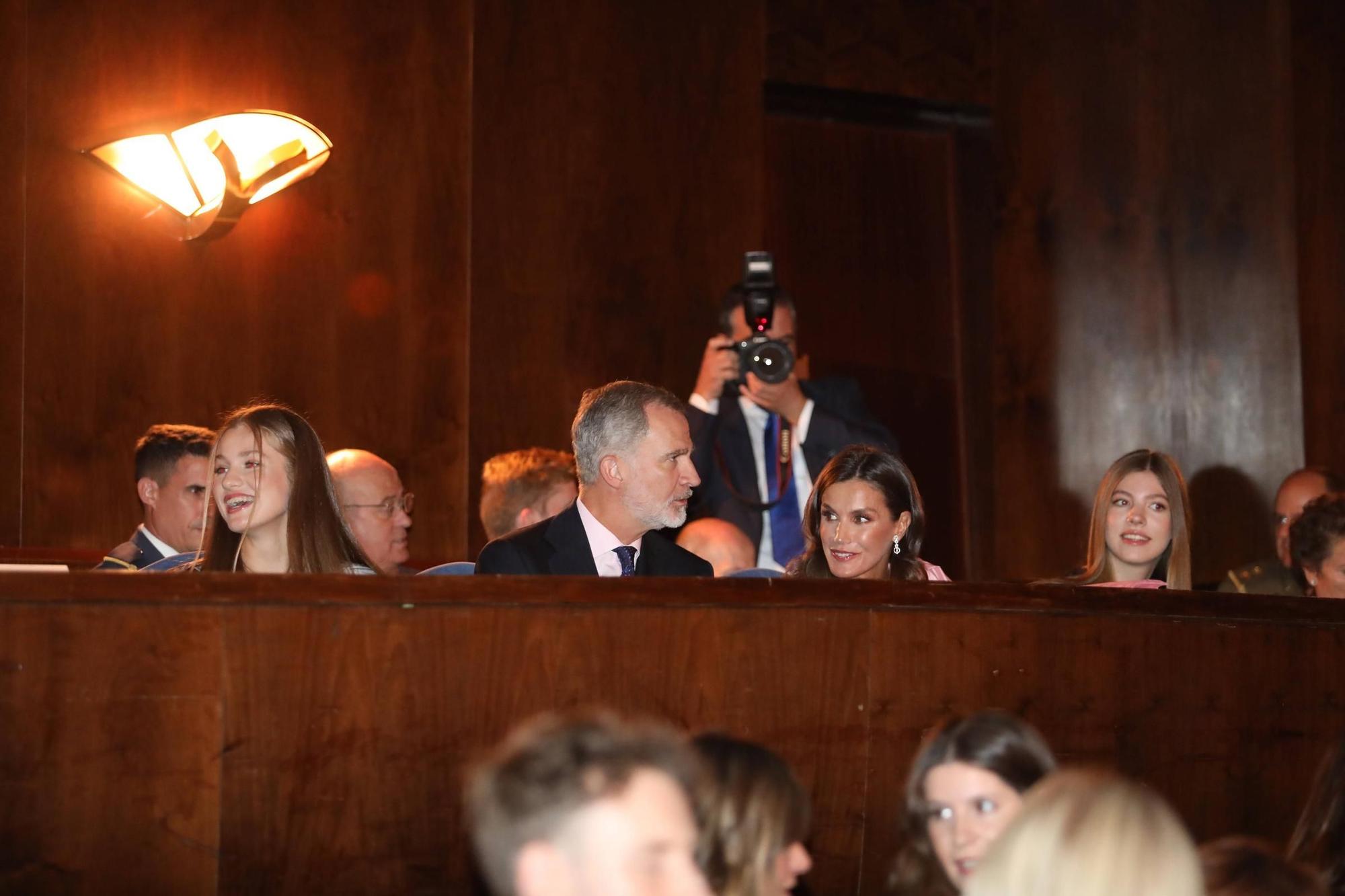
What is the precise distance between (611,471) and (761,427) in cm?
126

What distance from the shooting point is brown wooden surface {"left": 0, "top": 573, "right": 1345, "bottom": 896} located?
2758 mm

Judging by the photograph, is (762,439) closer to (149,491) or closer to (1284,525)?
(1284,525)

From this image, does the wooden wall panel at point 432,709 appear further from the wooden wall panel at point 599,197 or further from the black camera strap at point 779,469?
the wooden wall panel at point 599,197

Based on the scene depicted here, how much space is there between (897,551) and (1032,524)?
225 cm

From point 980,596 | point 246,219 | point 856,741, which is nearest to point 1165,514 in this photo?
point 980,596

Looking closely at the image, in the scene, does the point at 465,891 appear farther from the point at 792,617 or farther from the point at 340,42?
the point at 340,42

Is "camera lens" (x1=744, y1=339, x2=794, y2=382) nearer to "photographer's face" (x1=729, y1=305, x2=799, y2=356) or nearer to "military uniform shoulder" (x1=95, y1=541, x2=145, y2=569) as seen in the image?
"photographer's face" (x1=729, y1=305, x2=799, y2=356)

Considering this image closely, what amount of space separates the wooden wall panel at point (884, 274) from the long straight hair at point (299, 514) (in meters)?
3.04

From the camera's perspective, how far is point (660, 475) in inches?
161

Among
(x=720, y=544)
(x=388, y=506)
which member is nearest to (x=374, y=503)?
(x=388, y=506)

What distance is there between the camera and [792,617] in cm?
325

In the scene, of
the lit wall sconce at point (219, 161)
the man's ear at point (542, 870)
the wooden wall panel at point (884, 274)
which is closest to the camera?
the man's ear at point (542, 870)

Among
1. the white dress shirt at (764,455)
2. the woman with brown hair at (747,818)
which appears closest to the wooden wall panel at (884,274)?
the white dress shirt at (764,455)

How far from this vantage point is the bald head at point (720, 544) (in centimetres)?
452
